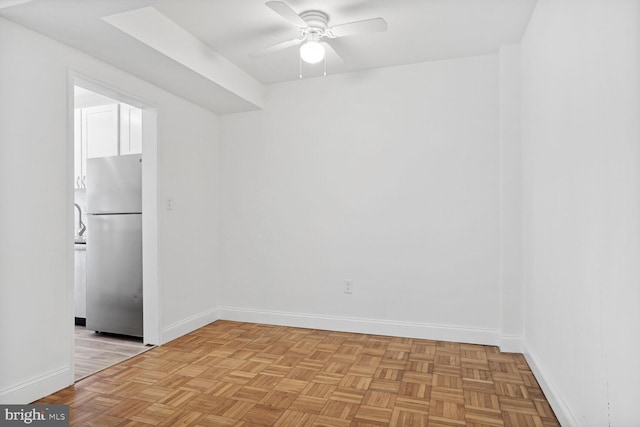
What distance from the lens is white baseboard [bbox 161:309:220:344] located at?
10.6 feet

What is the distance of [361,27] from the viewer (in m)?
2.37

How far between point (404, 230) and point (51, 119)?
2.63 m

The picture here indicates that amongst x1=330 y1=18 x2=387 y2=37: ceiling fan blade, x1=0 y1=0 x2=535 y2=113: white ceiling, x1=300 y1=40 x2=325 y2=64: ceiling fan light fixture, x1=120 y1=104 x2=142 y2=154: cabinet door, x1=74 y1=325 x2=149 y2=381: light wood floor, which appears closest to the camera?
x1=0 y1=0 x2=535 y2=113: white ceiling

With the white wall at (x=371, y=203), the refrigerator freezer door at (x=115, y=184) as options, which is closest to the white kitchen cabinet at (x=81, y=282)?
the refrigerator freezer door at (x=115, y=184)

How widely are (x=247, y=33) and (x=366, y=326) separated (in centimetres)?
255

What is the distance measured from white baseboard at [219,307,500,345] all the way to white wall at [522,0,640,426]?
0.67 metres

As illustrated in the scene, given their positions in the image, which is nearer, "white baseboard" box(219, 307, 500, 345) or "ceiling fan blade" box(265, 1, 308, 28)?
"ceiling fan blade" box(265, 1, 308, 28)

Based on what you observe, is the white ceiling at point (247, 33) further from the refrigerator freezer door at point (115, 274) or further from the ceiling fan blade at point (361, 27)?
the refrigerator freezer door at point (115, 274)

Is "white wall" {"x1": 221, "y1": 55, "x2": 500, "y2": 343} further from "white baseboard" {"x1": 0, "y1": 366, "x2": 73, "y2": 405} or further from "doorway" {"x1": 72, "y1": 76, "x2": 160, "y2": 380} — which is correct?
"white baseboard" {"x1": 0, "y1": 366, "x2": 73, "y2": 405}

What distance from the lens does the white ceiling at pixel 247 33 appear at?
2.13 metres

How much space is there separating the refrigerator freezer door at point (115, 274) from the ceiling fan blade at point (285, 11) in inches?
81.6
